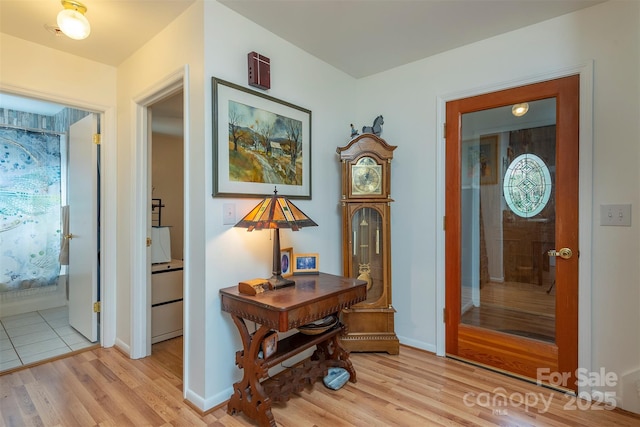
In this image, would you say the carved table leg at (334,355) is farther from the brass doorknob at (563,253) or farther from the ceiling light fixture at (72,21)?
the ceiling light fixture at (72,21)

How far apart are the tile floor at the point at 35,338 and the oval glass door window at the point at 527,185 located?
3.77m

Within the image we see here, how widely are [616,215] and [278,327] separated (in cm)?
213

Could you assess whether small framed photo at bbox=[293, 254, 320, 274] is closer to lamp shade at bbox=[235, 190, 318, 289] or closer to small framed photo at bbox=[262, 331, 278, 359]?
lamp shade at bbox=[235, 190, 318, 289]

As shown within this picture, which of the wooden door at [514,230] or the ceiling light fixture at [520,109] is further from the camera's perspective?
the ceiling light fixture at [520,109]

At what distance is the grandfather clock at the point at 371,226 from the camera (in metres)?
2.61

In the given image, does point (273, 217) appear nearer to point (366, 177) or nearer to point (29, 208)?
point (366, 177)

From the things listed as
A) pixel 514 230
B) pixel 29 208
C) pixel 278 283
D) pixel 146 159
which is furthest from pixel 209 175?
pixel 29 208

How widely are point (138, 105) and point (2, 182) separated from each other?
238cm

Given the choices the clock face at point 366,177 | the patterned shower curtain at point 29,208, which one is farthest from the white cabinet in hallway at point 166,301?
the patterned shower curtain at point 29,208

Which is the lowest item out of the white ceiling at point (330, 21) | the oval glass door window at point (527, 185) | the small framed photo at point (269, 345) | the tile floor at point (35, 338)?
the tile floor at point (35, 338)

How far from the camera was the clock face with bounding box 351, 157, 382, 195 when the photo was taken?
2.63 metres

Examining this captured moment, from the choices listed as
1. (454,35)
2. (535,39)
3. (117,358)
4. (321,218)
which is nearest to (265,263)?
(321,218)

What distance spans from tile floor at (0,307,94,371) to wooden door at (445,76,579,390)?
3.35 m

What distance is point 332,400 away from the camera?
1975 mm
